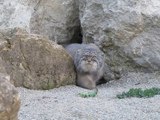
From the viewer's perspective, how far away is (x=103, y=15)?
29.2 feet

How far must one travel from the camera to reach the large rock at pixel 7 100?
3781 mm

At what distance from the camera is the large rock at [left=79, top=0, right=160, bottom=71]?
862cm

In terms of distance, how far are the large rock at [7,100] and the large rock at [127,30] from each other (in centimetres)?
504

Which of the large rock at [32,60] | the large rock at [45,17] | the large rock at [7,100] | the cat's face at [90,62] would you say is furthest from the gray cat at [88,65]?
the large rock at [7,100]

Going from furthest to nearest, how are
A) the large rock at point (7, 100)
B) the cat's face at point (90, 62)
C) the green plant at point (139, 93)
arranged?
the cat's face at point (90, 62), the green plant at point (139, 93), the large rock at point (7, 100)

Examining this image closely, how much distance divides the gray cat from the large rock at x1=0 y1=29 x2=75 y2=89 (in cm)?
30

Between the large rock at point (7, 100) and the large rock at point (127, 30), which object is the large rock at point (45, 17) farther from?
the large rock at point (7, 100)

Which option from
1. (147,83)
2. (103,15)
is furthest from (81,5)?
(147,83)

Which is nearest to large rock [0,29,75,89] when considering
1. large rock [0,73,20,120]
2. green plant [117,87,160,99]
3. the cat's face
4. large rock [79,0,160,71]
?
the cat's face

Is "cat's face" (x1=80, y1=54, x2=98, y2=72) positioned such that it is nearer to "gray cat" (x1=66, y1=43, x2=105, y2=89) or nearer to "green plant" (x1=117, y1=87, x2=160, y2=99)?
"gray cat" (x1=66, y1=43, x2=105, y2=89)

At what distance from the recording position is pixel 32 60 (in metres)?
7.81

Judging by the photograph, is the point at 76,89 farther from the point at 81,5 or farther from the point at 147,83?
the point at 81,5

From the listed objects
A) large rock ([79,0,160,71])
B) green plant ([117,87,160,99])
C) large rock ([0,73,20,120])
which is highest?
large rock ([0,73,20,120])

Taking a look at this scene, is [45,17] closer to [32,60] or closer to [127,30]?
[127,30]
